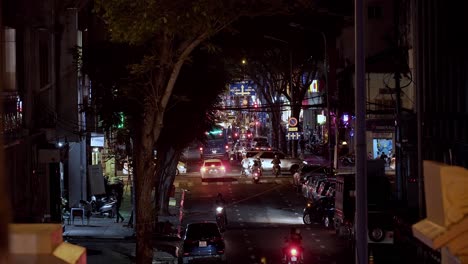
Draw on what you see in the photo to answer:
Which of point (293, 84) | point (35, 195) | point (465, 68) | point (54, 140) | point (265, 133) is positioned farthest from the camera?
point (265, 133)

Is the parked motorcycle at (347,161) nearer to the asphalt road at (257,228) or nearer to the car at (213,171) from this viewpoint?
the asphalt road at (257,228)

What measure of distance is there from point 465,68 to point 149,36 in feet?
29.7

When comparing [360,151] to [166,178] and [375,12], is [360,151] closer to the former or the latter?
[166,178]

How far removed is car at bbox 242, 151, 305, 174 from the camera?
52787mm

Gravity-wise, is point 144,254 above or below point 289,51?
below

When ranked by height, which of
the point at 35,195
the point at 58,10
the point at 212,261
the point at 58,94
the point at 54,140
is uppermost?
the point at 58,10

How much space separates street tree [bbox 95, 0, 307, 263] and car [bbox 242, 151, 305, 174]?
3365cm

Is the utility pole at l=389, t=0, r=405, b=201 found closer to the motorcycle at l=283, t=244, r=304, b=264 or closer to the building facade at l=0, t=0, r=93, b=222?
the motorcycle at l=283, t=244, r=304, b=264

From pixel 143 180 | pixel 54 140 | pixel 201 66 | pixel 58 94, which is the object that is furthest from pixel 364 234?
pixel 58 94

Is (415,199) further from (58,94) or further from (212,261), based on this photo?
(58,94)

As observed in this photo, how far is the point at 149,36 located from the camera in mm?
17812

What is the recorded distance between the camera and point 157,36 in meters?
18.6

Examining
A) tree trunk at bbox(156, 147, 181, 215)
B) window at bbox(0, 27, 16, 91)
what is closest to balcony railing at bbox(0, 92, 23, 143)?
window at bbox(0, 27, 16, 91)

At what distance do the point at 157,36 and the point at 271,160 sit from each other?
3650 cm
